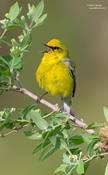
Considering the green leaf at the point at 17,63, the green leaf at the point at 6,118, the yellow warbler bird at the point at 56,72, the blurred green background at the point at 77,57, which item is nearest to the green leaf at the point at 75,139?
the green leaf at the point at 6,118

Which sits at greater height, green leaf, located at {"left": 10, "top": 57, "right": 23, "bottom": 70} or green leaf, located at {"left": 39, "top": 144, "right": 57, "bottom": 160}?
green leaf, located at {"left": 10, "top": 57, "right": 23, "bottom": 70}

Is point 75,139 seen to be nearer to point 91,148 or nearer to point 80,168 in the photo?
point 91,148

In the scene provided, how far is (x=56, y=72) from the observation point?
11.9ft

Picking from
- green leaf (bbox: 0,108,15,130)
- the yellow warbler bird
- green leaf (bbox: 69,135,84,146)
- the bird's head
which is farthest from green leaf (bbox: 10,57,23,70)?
the bird's head

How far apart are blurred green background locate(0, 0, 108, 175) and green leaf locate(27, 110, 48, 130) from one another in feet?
11.5

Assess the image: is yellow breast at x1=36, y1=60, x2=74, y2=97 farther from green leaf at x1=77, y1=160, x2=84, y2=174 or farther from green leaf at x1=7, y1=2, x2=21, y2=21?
green leaf at x1=77, y1=160, x2=84, y2=174

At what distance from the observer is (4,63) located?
2.06 metres

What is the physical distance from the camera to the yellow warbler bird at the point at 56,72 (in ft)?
11.8

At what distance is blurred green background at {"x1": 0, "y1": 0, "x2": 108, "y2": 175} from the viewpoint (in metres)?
5.54

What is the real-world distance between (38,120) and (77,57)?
4713 millimetres

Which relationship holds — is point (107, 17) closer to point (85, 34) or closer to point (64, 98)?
point (85, 34)

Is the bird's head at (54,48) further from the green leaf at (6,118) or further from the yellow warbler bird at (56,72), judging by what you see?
the green leaf at (6,118)

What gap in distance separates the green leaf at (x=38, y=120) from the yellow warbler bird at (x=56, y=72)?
5.46 feet

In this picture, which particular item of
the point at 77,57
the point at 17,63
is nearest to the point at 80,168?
the point at 17,63
